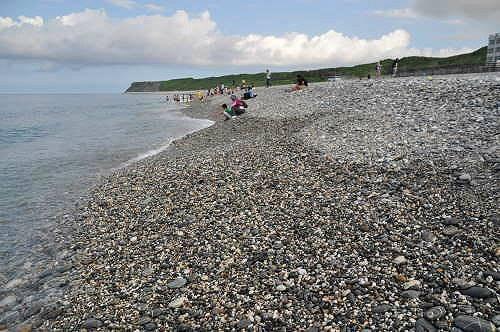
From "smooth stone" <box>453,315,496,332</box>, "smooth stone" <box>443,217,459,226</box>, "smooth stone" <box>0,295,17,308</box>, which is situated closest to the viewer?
"smooth stone" <box>453,315,496,332</box>

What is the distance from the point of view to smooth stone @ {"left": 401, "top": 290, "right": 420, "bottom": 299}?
6.32 meters

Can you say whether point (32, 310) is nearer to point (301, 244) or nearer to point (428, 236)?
point (301, 244)

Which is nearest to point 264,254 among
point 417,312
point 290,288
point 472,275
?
point 290,288

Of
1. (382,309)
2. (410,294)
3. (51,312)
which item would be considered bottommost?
(51,312)

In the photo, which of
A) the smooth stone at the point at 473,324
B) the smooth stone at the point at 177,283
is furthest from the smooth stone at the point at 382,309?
the smooth stone at the point at 177,283

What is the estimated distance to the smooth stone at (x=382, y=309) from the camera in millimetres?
6102

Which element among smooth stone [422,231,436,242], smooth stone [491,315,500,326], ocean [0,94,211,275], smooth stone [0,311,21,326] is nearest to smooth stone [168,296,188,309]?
A: smooth stone [0,311,21,326]

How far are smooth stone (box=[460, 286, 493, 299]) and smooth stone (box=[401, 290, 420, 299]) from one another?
0.79 metres

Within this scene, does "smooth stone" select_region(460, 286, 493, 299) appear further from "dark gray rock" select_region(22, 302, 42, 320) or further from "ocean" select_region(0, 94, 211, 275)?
"ocean" select_region(0, 94, 211, 275)

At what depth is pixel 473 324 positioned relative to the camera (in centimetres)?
547

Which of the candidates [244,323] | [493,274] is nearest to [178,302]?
[244,323]

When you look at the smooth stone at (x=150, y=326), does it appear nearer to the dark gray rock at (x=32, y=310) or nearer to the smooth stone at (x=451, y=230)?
the dark gray rock at (x=32, y=310)

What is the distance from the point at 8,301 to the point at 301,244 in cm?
756

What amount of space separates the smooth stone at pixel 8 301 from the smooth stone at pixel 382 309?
8.55 metres
